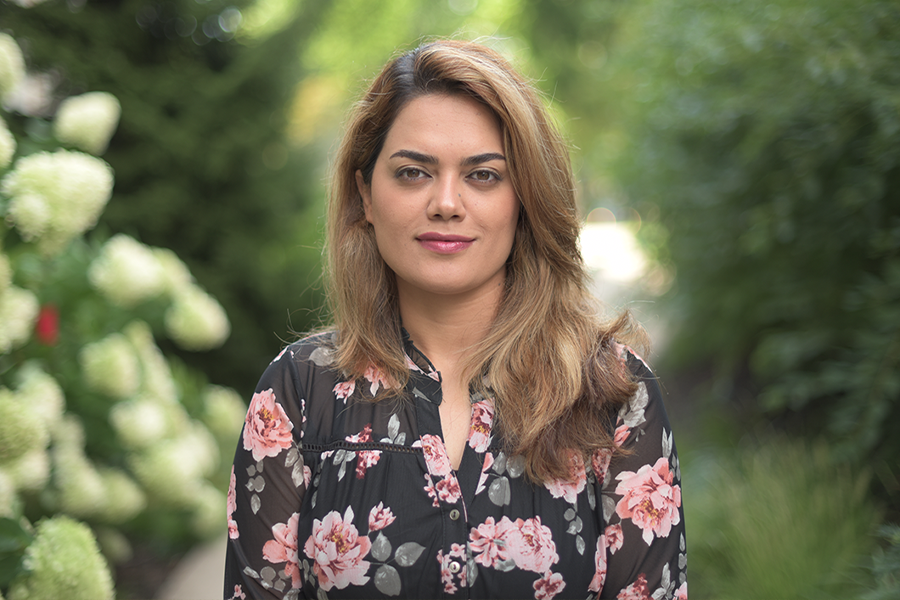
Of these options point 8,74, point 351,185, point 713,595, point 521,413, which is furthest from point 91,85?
point 713,595

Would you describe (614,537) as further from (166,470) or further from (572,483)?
(166,470)

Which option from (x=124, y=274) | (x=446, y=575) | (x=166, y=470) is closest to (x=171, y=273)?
(x=124, y=274)

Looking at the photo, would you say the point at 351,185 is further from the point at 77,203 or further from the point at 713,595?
the point at 713,595

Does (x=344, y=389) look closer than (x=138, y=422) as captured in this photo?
Yes

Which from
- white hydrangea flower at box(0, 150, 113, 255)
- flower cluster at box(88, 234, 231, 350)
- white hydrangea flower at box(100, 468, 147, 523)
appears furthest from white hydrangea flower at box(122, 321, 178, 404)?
white hydrangea flower at box(0, 150, 113, 255)

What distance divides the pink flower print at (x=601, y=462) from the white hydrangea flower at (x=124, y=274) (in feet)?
6.83

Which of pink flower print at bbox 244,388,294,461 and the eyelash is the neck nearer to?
the eyelash

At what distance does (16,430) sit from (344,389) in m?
0.95

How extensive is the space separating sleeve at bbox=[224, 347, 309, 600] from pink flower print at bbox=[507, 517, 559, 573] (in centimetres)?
54

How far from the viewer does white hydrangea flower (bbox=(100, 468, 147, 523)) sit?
297cm

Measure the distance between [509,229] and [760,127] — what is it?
251 cm

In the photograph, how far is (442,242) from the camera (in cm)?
182

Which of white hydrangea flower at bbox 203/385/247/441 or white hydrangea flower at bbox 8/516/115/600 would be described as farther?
white hydrangea flower at bbox 203/385/247/441

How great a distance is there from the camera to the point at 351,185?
7.02 ft
